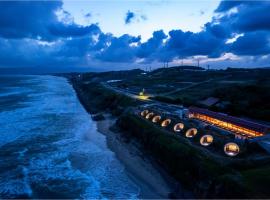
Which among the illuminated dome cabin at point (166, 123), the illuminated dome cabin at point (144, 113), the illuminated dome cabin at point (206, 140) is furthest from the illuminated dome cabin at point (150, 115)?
the illuminated dome cabin at point (206, 140)

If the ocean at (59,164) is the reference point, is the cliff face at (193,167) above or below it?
above

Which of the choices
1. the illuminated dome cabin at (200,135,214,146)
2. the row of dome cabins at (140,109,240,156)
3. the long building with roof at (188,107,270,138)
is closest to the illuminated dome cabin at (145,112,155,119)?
the row of dome cabins at (140,109,240,156)

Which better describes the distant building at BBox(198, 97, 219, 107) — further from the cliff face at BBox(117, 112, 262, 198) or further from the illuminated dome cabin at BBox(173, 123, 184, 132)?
the cliff face at BBox(117, 112, 262, 198)

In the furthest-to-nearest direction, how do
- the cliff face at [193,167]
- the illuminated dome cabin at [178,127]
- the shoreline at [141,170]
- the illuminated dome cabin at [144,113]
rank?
the illuminated dome cabin at [144,113]
the illuminated dome cabin at [178,127]
the shoreline at [141,170]
the cliff face at [193,167]

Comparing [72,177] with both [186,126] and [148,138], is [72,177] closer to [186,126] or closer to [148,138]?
[148,138]

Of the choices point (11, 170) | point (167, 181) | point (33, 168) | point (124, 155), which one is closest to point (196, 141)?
point (167, 181)

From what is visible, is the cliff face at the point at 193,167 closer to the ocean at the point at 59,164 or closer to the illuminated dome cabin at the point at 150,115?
the ocean at the point at 59,164

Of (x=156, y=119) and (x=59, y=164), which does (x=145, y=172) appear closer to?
(x=59, y=164)

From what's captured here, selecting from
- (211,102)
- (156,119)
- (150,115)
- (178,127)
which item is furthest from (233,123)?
(211,102)
